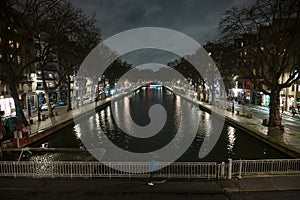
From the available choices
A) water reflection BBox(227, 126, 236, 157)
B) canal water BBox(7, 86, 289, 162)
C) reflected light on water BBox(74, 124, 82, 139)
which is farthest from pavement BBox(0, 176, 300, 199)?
reflected light on water BBox(74, 124, 82, 139)

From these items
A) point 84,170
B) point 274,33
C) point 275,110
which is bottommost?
point 84,170

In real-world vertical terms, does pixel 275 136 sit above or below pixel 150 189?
above

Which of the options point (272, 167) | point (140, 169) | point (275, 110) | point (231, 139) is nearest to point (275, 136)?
point (231, 139)

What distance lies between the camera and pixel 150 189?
1023 cm

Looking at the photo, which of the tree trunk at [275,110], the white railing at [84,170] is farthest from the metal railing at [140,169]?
the tree trunk at [275,110]

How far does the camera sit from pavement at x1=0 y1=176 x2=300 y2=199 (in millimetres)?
9797

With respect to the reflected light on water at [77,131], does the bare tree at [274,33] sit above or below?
above

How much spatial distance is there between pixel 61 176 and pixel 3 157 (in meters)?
7.75

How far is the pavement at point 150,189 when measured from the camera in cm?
980

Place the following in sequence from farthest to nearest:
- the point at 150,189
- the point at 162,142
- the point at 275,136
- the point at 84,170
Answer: the point at 162,142 < the point at 275,136 < the point at 84,170 < the point at 150,189

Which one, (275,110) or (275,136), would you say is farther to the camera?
(275,110)

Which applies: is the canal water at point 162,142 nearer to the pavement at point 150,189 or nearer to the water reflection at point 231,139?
the water reflection at point 231,139

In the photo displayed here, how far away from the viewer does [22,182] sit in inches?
432

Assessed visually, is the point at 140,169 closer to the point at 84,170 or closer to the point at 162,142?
the point at 84,170
